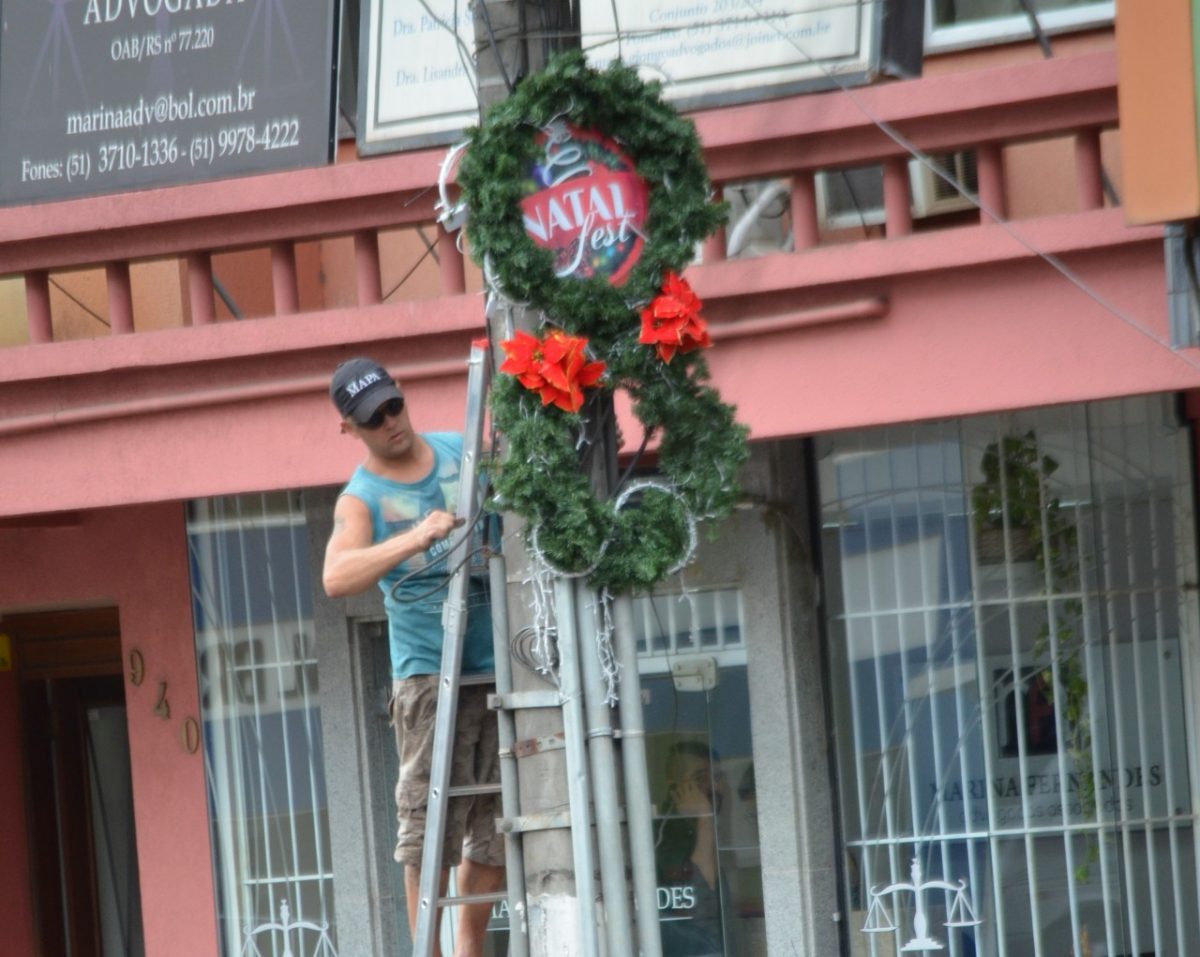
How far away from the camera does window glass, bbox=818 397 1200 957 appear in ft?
26.7

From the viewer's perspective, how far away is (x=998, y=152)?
7215 mm

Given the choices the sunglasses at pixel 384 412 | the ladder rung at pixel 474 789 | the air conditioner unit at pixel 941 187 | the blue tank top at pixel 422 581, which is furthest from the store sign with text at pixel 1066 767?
the sunglasses at pixel 384 412

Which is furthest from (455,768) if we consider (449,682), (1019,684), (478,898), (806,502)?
(1019,684)

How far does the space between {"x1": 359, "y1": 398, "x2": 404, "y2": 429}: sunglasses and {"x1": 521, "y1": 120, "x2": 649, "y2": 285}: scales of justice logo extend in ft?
2.79

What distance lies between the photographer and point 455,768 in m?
5.97

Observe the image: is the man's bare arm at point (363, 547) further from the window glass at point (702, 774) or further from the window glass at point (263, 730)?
A: the window glass at point (263, 730)

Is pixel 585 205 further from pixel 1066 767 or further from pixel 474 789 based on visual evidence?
pixel 1066 767

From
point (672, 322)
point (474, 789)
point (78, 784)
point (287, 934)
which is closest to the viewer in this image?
point (672, 322)

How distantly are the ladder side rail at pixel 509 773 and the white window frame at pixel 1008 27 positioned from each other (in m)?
3.95

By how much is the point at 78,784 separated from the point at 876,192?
588 centimetres

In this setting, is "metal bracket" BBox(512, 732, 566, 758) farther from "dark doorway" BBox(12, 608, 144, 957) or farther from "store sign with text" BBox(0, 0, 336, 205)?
"dark doorway" BBox(12, 608, 144, 957)

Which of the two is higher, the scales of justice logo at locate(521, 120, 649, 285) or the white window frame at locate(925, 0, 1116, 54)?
the white window frame at locate(925, 0, 1116, 54)

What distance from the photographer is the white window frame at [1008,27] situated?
314 inches

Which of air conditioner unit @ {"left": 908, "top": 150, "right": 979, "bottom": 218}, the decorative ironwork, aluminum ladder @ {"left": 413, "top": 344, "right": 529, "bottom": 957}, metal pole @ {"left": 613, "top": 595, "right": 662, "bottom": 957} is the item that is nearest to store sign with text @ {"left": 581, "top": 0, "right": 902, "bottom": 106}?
air conditioner unit @ {"left": 908, "top": 150, "right": 979, "bottom": 218}
